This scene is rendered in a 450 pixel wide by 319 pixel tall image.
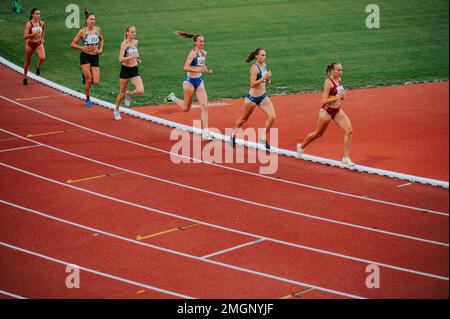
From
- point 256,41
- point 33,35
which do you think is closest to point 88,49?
point 33,35

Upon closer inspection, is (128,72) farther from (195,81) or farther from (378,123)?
(378,123)

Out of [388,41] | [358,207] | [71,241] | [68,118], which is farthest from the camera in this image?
[388,41]

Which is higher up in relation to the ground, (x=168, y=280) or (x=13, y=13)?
(x=13, y=13)

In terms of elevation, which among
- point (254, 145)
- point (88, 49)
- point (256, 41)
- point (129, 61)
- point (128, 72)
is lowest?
point (254, 145)

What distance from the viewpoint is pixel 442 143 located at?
15586mm

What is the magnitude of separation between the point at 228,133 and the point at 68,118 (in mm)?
3505

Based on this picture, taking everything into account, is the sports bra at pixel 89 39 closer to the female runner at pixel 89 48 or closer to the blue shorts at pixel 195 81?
the female runner at pixel 89 48

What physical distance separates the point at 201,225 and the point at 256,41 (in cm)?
1336

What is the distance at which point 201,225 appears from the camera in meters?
12.3

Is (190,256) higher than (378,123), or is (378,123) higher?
(378,123)

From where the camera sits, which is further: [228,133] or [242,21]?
[242,21]

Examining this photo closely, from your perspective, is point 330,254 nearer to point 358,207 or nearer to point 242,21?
point 358,207

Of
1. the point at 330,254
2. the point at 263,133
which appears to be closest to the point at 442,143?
the point at 263,133

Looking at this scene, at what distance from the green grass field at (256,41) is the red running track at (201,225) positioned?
15.6 feet
